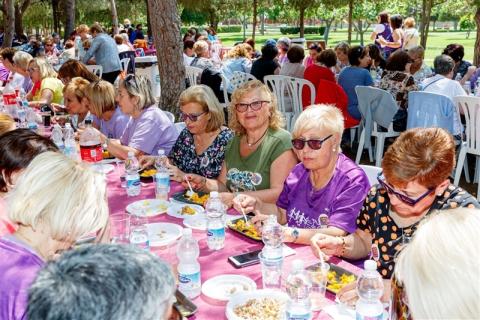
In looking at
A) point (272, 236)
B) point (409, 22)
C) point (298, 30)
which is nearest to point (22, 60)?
point (272, 236)

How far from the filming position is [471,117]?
5094 millimetres

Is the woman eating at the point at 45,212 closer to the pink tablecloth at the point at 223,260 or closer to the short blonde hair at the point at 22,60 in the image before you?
the pink tablecloth at the point at 223,260

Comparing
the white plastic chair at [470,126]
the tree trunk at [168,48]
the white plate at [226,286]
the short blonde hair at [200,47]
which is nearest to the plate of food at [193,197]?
the white plate at [226,286]

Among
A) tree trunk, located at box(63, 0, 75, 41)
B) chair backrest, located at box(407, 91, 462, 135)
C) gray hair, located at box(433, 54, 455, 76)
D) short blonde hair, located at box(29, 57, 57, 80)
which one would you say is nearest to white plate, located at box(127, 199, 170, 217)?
chair backrest, located at box(407, 91, 462, 135)

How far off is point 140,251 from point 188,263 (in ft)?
3.29

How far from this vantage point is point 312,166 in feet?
8.83

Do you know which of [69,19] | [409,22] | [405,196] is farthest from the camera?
[69,19]

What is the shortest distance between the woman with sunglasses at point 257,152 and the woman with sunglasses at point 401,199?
0.84 meters

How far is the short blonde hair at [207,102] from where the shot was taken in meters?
3.64

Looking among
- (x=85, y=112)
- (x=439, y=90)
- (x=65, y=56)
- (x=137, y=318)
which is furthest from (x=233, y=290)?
(x=65, y=56)

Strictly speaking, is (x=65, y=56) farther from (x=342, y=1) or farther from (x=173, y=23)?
(x=342, y=1)

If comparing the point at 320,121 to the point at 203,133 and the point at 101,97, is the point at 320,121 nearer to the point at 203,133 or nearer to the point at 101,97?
the point at 203,133

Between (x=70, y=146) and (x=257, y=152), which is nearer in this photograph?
(x=257, y=152)

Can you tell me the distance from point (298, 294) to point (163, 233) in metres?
1.00
